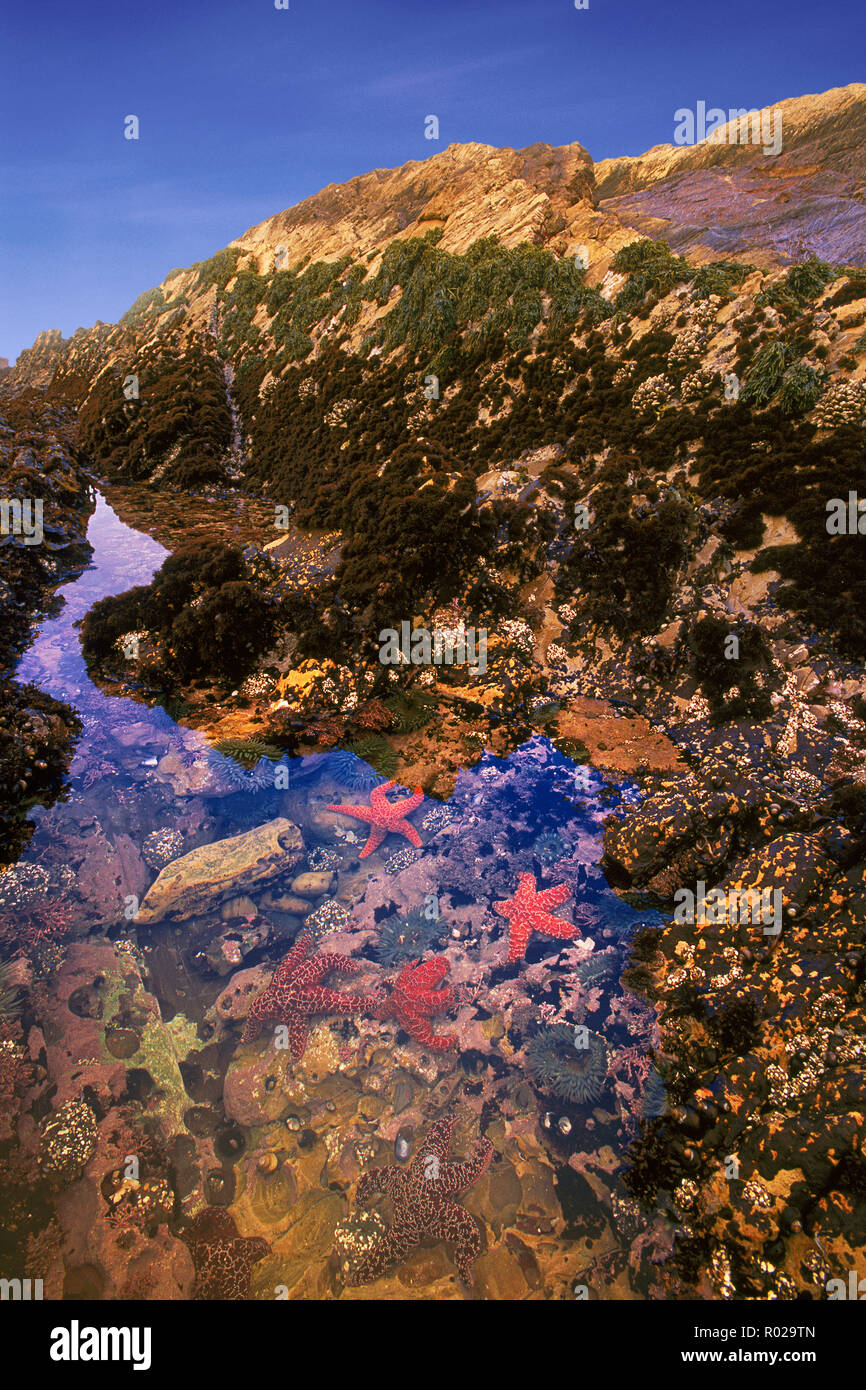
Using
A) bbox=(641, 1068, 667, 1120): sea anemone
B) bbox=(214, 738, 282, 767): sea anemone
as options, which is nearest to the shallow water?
bbox=(641, 1068, 667, 1120): sea anemone

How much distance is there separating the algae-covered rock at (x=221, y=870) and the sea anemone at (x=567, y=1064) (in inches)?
186

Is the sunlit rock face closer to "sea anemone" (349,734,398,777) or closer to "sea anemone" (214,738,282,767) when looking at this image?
"sea anemone" (349,734,398,777)

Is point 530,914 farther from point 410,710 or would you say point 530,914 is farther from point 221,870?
point 221,870

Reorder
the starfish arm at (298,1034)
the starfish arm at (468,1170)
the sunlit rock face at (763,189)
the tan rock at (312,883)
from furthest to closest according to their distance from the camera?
the sunlit rock face at (763,189)
the tan rock at (312,883)
the starfish arm at (298,1034)
the starfish arm at (468,1170)

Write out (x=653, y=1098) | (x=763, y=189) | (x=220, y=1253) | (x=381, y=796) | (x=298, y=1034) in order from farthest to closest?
(x=763, y=189), (x=381, y=796), (x=298, y=1034), (x=653, y=1098), (x=220, y=1253)

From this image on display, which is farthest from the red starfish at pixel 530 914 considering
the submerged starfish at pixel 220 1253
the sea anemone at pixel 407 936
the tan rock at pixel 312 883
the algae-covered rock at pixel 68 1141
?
the algae-covered rock at pixel 68 1141

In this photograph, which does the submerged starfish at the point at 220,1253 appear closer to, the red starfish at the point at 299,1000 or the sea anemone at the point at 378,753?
the red starfish at the point at 299,1000

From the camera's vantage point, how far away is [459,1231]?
6.11 m

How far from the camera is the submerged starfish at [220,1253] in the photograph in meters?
5.77

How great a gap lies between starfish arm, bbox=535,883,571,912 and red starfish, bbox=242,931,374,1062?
9.68ft

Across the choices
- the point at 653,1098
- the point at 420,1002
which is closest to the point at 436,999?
the point at 420,1002

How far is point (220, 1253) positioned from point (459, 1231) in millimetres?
2690

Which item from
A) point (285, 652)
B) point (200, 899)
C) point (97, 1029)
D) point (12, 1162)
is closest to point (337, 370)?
point (285, 652)

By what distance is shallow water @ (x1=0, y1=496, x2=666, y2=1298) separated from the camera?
244 inches
